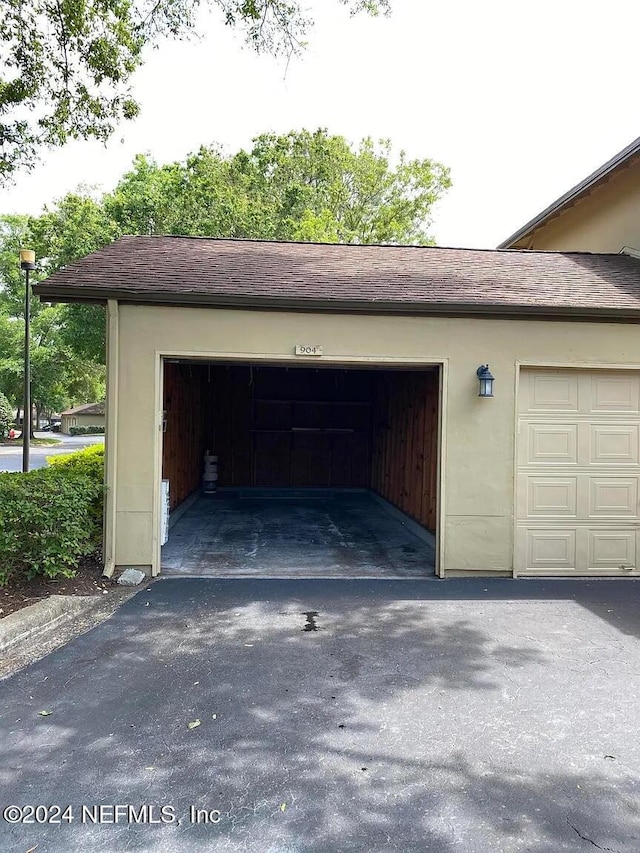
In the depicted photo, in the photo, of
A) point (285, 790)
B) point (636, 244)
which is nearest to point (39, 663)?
point (285, 790)

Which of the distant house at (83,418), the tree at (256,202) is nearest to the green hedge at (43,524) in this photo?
the tree at (256,202)

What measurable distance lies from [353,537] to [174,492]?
287 centimetres

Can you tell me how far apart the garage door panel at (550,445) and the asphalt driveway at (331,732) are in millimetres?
1722

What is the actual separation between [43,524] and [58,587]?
0.60 m

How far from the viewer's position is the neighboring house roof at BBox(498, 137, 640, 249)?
7.05m

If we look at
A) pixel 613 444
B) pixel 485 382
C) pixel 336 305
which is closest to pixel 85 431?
pixel 336 305

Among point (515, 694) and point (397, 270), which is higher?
point (397, 270)

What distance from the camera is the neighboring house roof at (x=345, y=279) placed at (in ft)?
18.9

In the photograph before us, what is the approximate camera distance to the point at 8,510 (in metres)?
5.08

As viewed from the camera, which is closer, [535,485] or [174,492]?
[535,485]

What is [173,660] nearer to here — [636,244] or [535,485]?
[535,485]

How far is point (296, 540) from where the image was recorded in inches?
303

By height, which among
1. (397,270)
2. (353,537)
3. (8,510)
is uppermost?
(397,270)

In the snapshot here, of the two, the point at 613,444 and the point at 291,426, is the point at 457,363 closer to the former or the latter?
the point at 613,444
